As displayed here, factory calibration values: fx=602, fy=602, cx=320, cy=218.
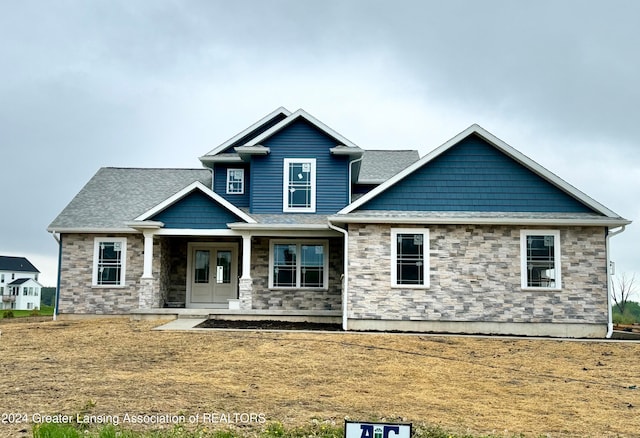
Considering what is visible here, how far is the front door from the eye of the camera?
67.6 ft

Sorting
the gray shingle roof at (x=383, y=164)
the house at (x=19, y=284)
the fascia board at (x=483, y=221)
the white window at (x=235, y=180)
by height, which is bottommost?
the house at (x=19, y=284)

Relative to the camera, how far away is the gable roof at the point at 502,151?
648 inches

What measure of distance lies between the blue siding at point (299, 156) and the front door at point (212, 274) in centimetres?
218

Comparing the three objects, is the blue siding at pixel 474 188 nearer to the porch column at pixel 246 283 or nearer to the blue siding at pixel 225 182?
the porch column at pixel 246 283

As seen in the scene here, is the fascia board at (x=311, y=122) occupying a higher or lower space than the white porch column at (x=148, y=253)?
higher

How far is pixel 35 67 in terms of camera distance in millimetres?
18391

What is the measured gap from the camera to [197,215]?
18766 millimetres

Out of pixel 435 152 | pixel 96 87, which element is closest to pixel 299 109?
pixel 435 152

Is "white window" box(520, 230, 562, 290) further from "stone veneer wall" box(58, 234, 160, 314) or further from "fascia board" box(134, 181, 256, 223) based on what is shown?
"stone veneer wall" box(58, 234, 160, 314)

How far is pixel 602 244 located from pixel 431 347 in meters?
6.12

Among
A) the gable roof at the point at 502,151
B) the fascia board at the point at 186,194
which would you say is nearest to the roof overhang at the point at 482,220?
the gable roof at the point at 502,151

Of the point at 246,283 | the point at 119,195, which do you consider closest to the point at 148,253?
the point at 246,283

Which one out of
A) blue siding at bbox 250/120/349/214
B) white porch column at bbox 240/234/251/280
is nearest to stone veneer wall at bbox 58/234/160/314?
white porch column at bbox 240/234/251/280

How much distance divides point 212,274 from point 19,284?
6153 centimetres
